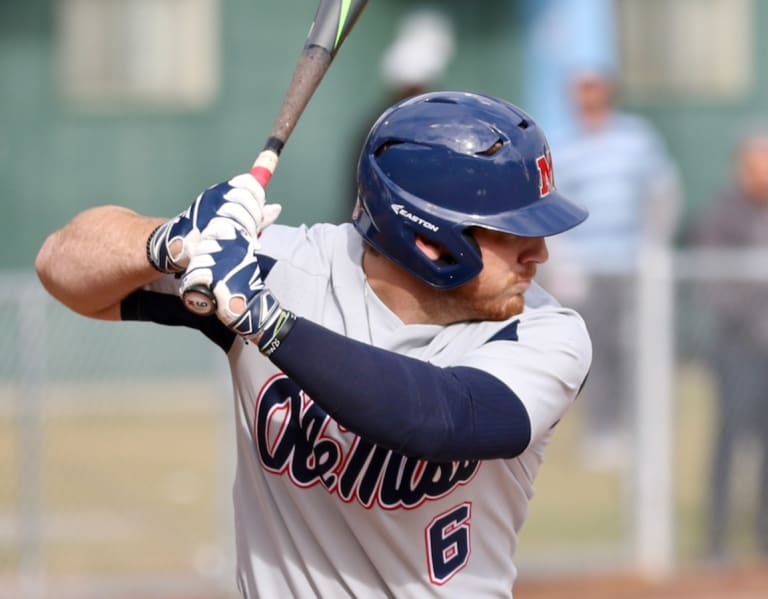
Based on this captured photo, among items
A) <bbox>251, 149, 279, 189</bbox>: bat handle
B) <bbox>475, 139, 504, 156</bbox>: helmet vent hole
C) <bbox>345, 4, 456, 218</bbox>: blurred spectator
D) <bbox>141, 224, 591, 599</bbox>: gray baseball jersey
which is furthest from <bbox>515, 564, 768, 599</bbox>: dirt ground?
<bbox>475, 139, 504, 156</bbox>: helmet vent hole

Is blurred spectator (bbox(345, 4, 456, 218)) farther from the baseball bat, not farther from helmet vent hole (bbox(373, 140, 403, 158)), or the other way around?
helmet vent hole (bbox(373, 140, 403, 158))

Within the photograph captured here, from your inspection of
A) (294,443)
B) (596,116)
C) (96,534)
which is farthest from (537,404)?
(596,116)

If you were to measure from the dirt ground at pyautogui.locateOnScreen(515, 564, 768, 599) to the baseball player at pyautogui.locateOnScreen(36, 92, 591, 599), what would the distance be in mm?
3967

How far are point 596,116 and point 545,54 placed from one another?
319 cm

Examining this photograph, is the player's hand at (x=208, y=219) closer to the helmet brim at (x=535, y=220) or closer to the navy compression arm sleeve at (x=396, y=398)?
the navy compression arm sleeve at (x=396, y=398)

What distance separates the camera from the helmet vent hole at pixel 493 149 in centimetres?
279

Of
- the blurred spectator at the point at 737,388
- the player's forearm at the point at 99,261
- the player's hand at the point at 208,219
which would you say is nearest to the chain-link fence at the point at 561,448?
the blurred spectator at the point at 737,388

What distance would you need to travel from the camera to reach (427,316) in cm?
297

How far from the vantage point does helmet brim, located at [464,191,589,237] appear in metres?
2.79

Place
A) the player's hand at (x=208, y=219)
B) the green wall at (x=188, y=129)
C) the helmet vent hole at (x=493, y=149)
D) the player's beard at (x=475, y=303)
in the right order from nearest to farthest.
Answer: the player's hand at (x=208, y=219)
the helmet vent hole at (x=493, y=149)
the player's beard at (x=475, y=303)
the green wall at (x=188, y=129)

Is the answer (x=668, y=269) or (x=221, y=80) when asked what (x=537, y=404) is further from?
(x=221, y=80)

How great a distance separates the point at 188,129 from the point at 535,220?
353 inches

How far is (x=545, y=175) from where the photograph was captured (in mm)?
2887

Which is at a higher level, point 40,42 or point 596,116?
Answer: point 596,116
